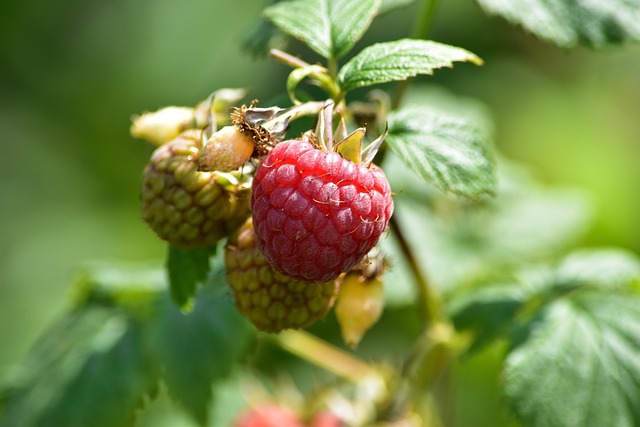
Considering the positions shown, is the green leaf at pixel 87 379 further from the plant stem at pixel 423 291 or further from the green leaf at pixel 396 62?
the green leaf at pixel 396 62

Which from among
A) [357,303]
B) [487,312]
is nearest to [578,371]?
[487,312]

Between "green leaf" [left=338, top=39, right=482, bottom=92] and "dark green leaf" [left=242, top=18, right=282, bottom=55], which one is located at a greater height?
"green leaf" [left=338, top=39, right=482, bottom=92]

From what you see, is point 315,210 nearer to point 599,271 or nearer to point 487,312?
point 487,312

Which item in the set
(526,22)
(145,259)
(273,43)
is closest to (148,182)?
(273,43)

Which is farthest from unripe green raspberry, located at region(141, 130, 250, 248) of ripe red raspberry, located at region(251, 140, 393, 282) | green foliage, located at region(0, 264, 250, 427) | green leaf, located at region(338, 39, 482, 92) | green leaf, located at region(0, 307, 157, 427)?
green leaf, located at region(0, 307, 157, 427)

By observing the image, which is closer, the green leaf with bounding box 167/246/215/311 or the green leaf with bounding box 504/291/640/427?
the green leaf with bounding box 167/246/215/311

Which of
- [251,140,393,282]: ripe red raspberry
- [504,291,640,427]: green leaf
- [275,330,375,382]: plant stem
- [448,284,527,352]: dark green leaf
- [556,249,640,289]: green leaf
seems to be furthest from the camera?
[275,330,375,382]: plant stem

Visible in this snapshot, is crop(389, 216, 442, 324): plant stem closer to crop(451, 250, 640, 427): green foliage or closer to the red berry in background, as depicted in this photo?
crop(451, 250, 640, 427): green foliage

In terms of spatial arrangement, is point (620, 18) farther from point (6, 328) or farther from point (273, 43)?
point (6, 328)
